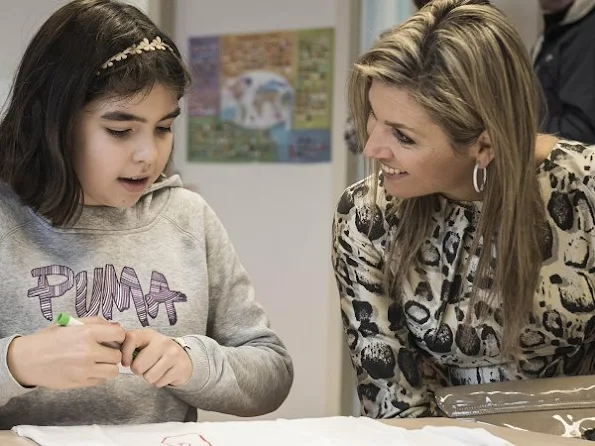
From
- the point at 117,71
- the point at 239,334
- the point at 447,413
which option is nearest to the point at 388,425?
the point at 447,413

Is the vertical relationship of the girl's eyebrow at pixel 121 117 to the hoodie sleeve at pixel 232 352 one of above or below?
above

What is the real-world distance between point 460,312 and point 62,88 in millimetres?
687

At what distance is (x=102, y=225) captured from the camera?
1416 mm

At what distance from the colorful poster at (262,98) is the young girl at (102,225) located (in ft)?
6.22

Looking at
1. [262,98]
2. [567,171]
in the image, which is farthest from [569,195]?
[262,98]

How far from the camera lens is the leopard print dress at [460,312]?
1.49 meters

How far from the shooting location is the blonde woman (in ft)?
4.63

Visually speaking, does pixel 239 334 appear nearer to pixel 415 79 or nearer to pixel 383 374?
pixel 383 374

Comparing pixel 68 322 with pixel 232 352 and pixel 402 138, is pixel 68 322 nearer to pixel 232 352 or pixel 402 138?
pixel 232 352

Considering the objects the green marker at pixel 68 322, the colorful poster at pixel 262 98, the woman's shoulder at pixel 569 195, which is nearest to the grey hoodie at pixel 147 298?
the green marker at pixel 68 322

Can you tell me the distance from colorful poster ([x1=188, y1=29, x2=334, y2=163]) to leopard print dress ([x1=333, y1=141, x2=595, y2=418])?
1.75m

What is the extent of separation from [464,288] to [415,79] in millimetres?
341

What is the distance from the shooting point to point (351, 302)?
156 centimetres

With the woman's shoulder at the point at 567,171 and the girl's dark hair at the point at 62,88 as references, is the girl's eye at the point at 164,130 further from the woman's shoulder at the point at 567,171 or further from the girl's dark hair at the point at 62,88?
the woman's shoulder at the point at 567,171
